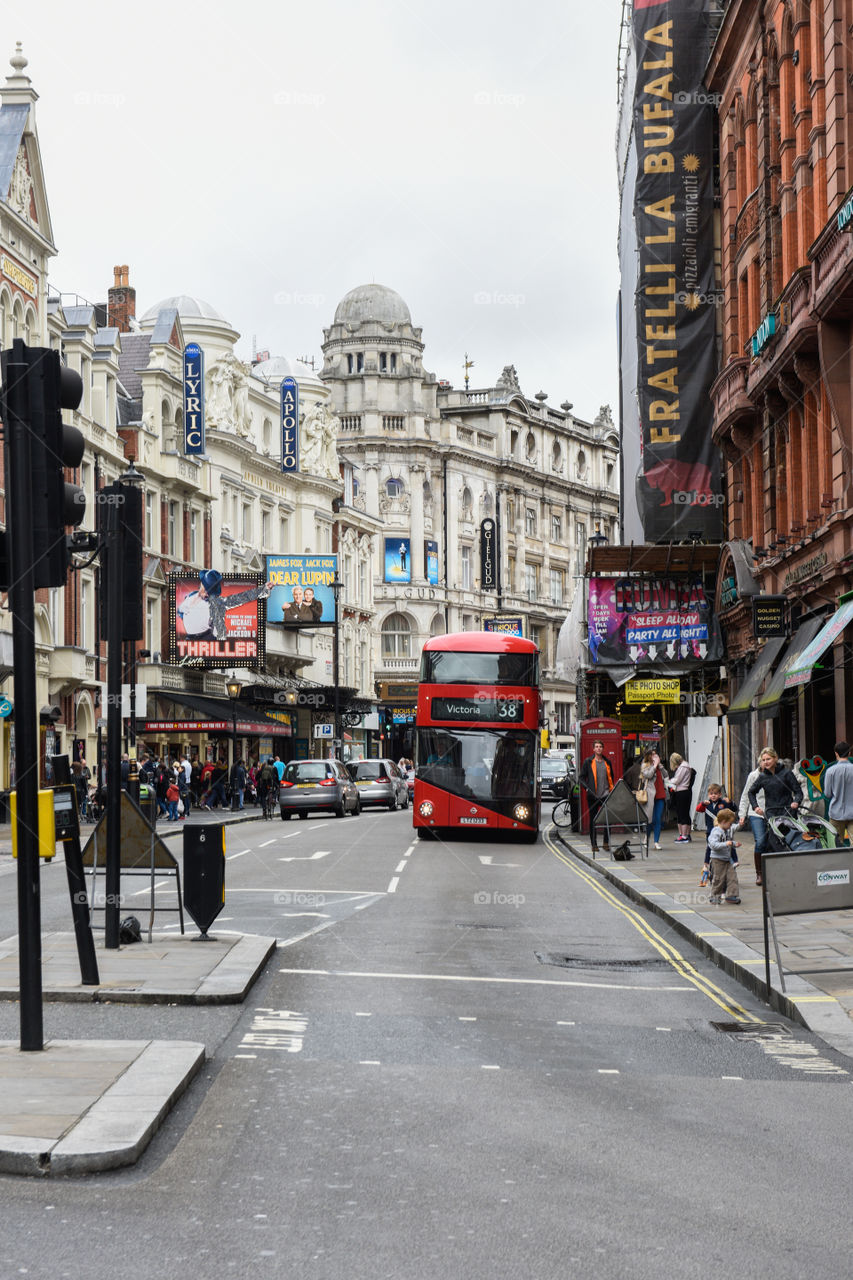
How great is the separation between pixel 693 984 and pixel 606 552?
27.0 metres

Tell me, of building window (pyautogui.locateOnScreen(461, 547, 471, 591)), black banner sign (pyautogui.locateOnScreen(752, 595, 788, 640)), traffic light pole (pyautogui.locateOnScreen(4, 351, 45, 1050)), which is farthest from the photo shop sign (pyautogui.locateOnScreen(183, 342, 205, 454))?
traffic light pole (pyautogui.locateOnScreen(4, 351, 45, 1050))

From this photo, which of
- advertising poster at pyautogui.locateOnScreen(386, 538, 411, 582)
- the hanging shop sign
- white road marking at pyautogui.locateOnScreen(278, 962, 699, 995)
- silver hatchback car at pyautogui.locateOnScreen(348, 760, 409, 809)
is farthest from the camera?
advertising poster at pyautogui.locateOnScreen(386, 538, 411, 582)

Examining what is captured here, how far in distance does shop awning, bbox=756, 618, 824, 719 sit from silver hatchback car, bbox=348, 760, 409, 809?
27.0m

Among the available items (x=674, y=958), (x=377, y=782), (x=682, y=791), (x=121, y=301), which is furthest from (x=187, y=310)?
(x=674, y=958)

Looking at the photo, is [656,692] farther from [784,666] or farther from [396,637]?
[396,637]

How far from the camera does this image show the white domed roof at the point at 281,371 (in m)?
77.6

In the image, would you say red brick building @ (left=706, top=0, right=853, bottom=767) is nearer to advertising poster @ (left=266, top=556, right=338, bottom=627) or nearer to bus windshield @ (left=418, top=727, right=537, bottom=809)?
Answer: bus windshield @ (left=418, top=727, right=537, bottom=809)

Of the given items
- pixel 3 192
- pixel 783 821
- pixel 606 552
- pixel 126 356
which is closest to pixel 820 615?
pixel 783 821

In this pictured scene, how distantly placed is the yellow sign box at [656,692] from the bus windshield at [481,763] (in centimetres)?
522

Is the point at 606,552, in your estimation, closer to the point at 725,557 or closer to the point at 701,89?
the point at 725,557

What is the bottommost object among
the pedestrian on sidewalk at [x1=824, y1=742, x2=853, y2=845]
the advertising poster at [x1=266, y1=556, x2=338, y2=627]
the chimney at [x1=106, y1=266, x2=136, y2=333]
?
the pedestrian on sidewalk at [x1=824, y1=742, x2=853, y2=845]

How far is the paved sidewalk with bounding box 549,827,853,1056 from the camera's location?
37.7 feet

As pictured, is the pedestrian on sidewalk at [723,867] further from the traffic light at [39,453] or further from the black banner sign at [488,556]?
the black banner sign at [488,556]

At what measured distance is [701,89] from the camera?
133 ft
